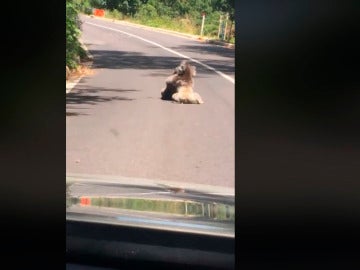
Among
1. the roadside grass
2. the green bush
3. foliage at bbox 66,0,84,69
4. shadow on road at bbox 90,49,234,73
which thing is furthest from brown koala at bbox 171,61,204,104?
foliage at bbox 66,0,84,69

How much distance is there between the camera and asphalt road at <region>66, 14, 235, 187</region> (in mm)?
3980

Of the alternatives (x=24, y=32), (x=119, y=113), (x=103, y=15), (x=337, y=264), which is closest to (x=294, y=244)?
(x=337, y=264)

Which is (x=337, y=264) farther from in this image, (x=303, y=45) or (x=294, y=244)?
(x=303, y=45)

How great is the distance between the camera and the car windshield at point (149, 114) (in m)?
3.69

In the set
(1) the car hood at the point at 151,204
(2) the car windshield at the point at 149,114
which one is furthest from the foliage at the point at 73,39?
(1) the car hood at the point at 151,204

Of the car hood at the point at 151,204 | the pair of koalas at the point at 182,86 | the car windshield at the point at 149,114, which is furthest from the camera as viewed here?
the pair of koalas at the point at 182,86

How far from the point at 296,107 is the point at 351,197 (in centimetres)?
50

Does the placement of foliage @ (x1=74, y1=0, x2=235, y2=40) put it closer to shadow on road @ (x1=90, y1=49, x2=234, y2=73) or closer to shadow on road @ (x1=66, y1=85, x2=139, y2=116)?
shadow on road @ (x1=90, y1=49, x2=234, y2=73)

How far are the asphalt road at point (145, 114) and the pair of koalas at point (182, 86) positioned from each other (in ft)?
0.15

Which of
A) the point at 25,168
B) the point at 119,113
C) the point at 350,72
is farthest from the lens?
the point at 119,113

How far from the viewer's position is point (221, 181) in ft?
12.5

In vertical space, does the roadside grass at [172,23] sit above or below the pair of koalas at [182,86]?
above

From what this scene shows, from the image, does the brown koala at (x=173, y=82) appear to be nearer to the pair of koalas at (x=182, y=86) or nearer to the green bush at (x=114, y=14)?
the pair of koalas at (x=182, y=86)

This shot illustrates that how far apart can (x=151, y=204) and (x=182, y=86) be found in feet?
3.33
